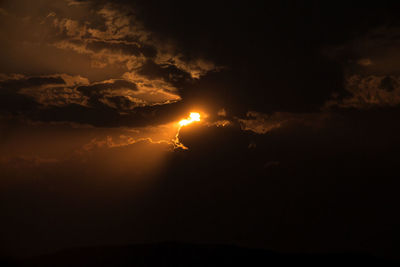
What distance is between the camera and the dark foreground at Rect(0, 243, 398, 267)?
68562mm

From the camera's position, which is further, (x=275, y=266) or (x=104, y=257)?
(x=104, y=257)

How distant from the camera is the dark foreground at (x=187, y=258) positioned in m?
68.6

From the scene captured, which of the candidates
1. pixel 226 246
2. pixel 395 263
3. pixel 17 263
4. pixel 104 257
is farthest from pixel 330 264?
pixel 17 263

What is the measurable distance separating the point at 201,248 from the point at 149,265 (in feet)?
35.8

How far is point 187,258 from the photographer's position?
71188 millimetres

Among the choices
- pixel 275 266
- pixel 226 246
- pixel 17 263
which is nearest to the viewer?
pixel 275 266

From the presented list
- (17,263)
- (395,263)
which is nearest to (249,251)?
(395,263)

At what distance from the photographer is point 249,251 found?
73188 millimetres

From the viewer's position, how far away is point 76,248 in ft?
255

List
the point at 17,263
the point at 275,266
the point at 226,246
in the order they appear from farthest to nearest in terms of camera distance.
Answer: the point at 226,246 < the point at 17,263 < the point at 275,266

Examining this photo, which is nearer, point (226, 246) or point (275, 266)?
point (275, 266)

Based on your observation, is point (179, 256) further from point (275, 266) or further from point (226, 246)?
point (275, 266)

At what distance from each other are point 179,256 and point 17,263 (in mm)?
30646

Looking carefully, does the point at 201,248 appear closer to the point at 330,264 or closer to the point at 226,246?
the point at 226,246
